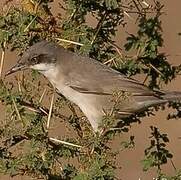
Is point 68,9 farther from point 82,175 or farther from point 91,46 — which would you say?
point 82,175

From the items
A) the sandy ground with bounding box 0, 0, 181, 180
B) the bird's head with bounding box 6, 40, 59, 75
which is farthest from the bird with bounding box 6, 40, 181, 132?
the sandy ground with bounding box 0, 0, 181, 180

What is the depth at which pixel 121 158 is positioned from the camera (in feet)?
29.7

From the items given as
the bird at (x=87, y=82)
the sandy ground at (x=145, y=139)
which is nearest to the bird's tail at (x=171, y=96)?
the bird at (x=87, y=82)

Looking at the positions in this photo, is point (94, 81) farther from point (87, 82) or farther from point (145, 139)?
point (145, 139)

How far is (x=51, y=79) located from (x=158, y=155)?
1365 millimetres

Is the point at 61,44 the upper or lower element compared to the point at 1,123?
upper

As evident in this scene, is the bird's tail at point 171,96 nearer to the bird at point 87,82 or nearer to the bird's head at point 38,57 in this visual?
the bird at point 87,82

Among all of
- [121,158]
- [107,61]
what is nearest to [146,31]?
[107,61]

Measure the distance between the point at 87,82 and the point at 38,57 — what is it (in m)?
0.74

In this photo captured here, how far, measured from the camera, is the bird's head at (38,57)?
420 cm

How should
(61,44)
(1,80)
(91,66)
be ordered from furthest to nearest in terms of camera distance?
(91,66)
(61,44)
(1,80)

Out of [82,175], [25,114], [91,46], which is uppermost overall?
[91,46]

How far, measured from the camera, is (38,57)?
4.80 metres

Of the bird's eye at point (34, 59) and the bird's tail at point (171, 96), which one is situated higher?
the bird's tail at point (171, 96)
